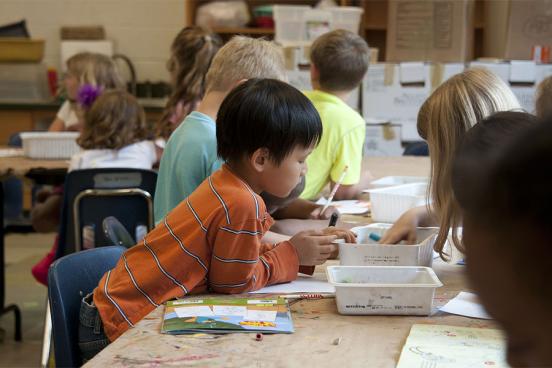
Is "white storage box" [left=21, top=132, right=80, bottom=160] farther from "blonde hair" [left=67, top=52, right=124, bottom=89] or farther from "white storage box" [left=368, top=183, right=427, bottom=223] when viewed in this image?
"white storage box" [left=368, top=183, right=427, bottom=223]

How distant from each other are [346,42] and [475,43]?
3.29 metres

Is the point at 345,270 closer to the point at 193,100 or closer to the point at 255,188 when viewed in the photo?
the point at 255,188

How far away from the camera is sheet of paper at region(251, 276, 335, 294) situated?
58.6 inches

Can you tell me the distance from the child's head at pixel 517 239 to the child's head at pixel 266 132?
3.84 feet

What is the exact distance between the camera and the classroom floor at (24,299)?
3.40 meters

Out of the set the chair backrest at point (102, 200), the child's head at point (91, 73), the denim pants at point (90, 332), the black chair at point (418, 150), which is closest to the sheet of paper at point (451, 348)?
the denim pants at point (90, 332)

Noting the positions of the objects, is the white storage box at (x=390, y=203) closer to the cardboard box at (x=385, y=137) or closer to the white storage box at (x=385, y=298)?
the white storage box at (x=385, y=298)

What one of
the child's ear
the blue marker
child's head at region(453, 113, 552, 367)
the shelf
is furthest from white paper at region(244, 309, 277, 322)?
the shelf

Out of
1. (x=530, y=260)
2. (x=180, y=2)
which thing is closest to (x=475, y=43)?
(x=180, y=2)

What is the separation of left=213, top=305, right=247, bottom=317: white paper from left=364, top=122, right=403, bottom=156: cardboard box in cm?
382

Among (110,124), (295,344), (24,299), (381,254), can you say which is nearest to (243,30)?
(24,299)

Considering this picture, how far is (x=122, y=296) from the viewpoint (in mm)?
1529

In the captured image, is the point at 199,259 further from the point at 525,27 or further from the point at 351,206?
the point at 525,27

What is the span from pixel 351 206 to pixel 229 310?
1188 mm
